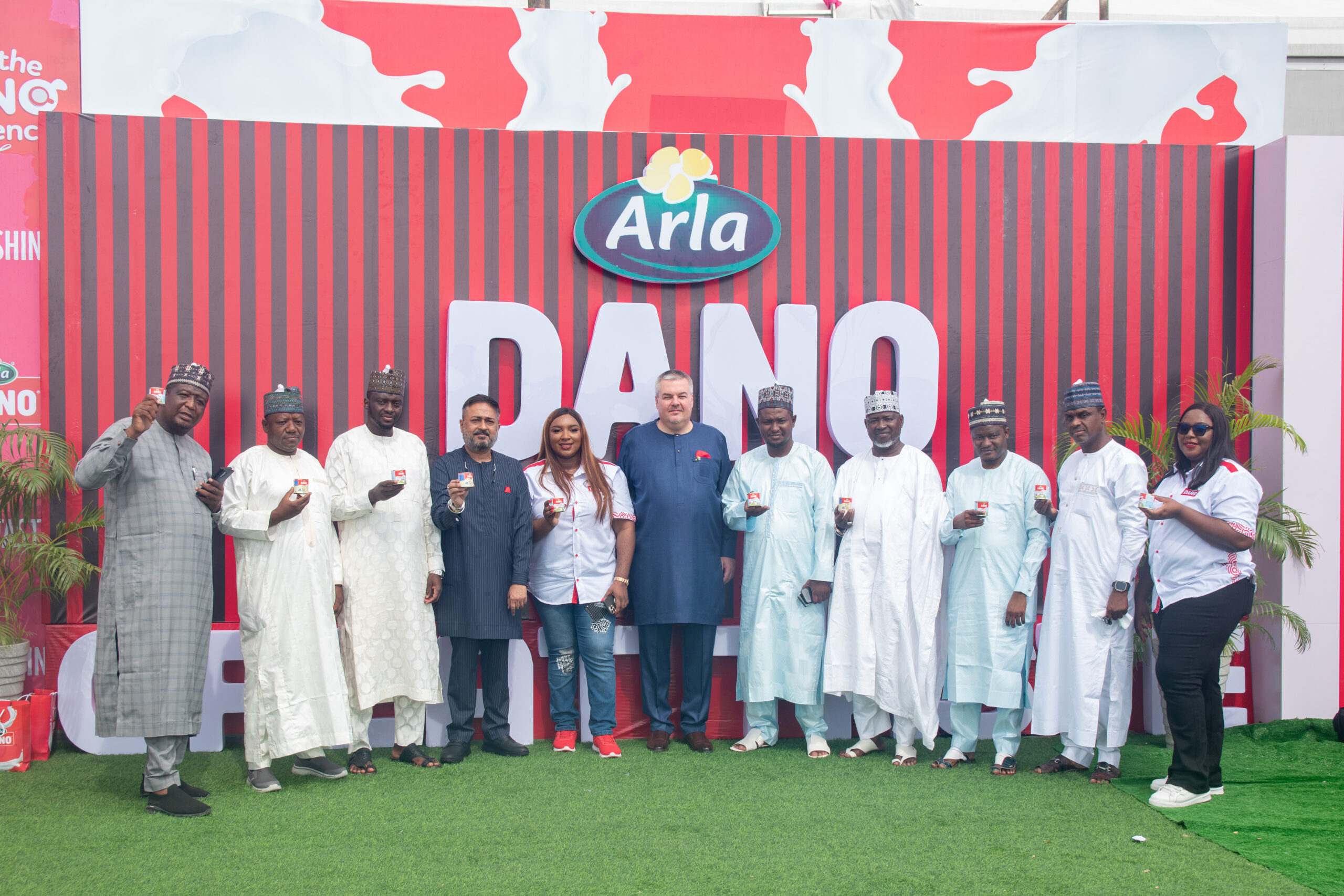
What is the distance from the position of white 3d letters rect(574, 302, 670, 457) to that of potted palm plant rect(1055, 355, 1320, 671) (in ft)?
7.54

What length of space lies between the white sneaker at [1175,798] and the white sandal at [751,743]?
175 cm

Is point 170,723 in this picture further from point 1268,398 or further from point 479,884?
point 1268,398

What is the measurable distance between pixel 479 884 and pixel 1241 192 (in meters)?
5.39

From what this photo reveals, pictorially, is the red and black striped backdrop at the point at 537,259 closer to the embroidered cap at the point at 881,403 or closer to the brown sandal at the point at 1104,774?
the embroidered cap at the point at 881,403

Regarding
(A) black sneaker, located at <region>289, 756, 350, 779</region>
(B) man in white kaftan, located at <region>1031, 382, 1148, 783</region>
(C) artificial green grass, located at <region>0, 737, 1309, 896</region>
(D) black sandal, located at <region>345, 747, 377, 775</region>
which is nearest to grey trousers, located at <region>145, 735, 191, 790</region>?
(C) artificial green grass, located at <region>0, 737, 1309, 896</region>

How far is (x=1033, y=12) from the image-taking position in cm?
679

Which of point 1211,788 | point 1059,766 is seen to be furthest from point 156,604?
point 1211,788

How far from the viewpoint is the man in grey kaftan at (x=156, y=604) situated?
369 cm

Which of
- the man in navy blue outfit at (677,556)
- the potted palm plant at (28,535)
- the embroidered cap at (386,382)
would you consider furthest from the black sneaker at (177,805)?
the man in navy blue outfit at (677,556)

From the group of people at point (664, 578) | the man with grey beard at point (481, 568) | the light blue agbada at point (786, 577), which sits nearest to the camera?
the group of people at point (664, 578)

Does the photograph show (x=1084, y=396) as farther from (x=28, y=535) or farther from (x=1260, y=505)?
(x=28, y=535)

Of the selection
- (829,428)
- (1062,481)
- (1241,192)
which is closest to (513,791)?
(829,428)

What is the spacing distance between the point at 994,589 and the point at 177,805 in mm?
3609

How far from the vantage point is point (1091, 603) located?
4.19m
